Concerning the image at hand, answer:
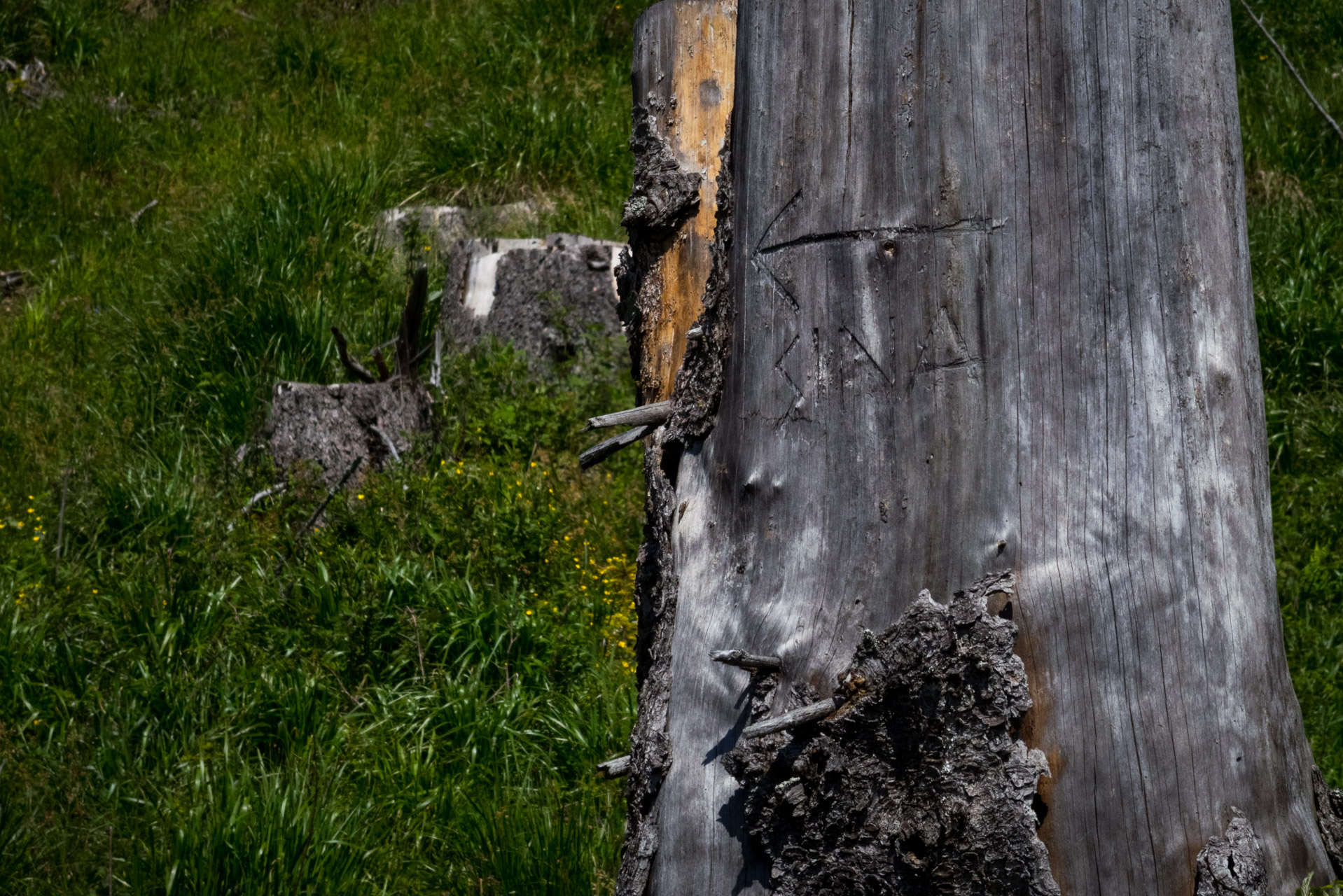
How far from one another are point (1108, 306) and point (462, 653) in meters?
3.65

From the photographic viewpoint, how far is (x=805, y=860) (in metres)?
1.60

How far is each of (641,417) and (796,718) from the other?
73 cm

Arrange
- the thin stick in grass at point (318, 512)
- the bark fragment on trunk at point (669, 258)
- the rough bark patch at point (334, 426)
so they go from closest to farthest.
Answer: the bark fragment on trunk at point (669, 258) → the thin stick in grass at point (318, 512) → the rough bark patch at point (334, 426)

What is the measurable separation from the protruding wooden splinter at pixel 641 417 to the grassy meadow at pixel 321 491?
6.01 feet

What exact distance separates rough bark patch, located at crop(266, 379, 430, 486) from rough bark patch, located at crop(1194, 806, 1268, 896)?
515cm

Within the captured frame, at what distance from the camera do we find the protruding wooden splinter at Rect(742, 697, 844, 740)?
1.58 m

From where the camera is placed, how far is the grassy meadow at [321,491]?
3703 millimetres

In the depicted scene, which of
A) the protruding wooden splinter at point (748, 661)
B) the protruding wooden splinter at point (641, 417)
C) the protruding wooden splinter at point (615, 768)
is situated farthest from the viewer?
the protruding wooden splinter at point (615, 768)


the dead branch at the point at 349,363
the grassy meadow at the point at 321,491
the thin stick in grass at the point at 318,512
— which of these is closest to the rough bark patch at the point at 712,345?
the grassy meadow at the point at 321,491

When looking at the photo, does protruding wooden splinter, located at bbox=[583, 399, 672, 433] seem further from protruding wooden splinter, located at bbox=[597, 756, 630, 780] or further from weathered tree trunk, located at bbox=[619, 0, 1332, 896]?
protruding wooden splinter, located at bbox=[597, 756, 630, 780]

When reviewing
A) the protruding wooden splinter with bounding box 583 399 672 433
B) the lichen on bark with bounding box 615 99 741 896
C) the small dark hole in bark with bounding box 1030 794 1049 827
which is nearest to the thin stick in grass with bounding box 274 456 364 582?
the protruding wooden splinter with bounding box 583 399 672 433

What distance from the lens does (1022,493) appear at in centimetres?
157

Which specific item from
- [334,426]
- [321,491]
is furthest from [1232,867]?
[334,426]

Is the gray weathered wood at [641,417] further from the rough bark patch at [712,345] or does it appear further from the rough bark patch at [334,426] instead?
the rough bark patch at [334,426]
